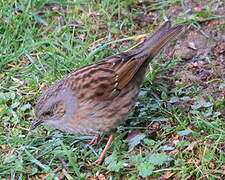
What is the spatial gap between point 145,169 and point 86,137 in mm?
848

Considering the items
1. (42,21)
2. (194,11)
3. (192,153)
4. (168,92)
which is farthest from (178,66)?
(42,21)

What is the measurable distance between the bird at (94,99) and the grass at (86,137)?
0.64ft

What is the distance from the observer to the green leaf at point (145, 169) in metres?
4.22

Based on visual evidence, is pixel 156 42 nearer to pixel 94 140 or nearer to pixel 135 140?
pixel 135 140

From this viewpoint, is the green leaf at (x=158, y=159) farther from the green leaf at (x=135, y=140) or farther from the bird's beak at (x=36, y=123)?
the bird's beak at (x=36, y=123)

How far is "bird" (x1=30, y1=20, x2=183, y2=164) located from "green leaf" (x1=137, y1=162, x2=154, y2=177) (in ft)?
1.31

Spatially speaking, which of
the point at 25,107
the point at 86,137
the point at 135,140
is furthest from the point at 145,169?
the point at 25,107

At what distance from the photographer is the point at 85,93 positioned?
4.60 metres

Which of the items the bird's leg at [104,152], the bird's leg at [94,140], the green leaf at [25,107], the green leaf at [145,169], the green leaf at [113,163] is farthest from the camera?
the green leaf at [25,107]

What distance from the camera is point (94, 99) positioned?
4.57 m

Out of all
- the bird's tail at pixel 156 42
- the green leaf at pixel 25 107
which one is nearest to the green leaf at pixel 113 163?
the bird's tail at pixel 156 42

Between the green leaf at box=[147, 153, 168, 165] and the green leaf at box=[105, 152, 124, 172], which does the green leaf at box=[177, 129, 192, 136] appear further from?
the green leaf at box=[105, 152, 124, 172]

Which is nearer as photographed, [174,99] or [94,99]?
[94,99]

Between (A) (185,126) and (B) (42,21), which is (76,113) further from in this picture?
(B) (42,21)
